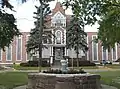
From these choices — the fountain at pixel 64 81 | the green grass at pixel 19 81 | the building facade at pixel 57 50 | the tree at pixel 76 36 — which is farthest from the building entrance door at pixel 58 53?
the fountain at pixel 64 81

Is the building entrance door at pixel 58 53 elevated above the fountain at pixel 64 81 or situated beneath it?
elevated above

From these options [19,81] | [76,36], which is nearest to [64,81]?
[19,81]

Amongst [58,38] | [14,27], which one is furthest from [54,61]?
[14,27]

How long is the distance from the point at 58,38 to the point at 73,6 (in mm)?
55617

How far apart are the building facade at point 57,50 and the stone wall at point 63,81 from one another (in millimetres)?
50797

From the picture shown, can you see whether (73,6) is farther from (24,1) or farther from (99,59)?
(99,59)

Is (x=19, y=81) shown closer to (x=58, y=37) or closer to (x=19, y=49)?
(x=58, y=37)

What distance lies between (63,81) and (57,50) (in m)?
55.2

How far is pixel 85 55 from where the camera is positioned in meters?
69.9

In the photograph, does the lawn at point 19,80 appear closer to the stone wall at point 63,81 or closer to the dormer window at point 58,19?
the stone wall at point 63,81

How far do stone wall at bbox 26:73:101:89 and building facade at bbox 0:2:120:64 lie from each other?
50797 millimetres

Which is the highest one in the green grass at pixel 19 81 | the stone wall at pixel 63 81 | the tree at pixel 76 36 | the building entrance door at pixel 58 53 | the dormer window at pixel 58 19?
the dormer window at pixel 58 19

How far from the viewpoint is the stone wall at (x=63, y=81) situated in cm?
1374

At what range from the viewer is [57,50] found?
68875mm
